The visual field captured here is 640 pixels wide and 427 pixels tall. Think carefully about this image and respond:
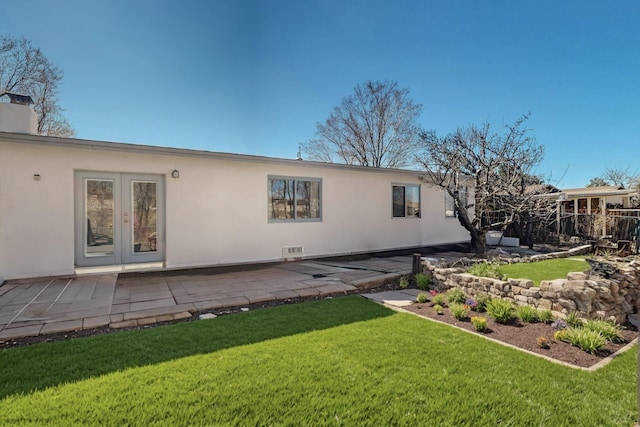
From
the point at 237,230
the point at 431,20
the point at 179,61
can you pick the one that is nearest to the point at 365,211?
the point at 237,230

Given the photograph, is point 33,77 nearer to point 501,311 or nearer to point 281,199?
point 281,199

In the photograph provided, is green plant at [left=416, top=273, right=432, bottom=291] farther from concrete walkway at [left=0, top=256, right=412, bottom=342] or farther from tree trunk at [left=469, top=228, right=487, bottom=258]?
tree trunk at [left=469, top=228, right=487, bottom=258]

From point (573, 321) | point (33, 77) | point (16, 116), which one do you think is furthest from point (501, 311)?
point (33, 77)

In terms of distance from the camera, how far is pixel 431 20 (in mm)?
10227

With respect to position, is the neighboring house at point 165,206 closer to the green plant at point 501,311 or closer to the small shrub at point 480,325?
the green plant at point 501,311

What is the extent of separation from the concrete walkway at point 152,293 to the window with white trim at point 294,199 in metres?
1.68

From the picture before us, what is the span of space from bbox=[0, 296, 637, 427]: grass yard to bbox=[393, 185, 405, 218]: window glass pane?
762 cm

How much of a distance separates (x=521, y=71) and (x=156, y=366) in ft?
43.5

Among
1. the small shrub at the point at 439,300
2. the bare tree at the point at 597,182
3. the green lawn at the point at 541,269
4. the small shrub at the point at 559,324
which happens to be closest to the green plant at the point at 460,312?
the small shrub at the point at 439,300

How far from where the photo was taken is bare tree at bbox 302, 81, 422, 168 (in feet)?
79.0

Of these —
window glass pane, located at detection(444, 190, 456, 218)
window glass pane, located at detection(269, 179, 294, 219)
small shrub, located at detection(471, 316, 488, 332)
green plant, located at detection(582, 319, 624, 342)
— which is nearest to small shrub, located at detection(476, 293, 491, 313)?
small shrub, located at detection(471, 316, 488, 332)

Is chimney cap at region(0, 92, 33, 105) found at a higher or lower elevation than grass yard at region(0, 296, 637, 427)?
higher

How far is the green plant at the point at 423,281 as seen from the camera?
250 inches

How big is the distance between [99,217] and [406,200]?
9120 mm
